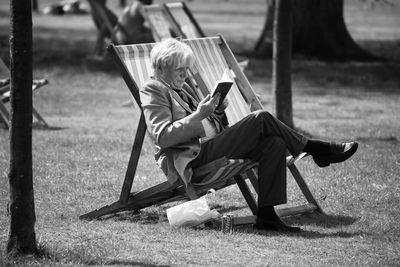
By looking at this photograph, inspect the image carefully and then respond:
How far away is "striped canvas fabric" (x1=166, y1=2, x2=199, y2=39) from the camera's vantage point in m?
12.3

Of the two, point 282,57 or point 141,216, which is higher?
point 141,216

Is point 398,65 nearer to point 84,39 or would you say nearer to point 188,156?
point 84,39

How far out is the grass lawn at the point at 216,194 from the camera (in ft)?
16.0

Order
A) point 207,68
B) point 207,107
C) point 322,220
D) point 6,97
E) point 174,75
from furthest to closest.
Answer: point 6,97
point 207,68
point 322,220
point 174,75
point 207,107

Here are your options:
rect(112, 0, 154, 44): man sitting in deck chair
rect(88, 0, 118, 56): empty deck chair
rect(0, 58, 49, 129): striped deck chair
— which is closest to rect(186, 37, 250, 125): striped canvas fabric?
rect(0, 58, 49, 129): striped deck chair

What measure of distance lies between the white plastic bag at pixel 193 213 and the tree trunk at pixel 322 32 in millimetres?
12244

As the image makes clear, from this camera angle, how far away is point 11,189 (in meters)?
4.63

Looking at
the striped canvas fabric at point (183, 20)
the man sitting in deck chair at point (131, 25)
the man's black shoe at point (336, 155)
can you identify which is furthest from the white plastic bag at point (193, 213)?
the man sitting in deck chair at point (131, 25)

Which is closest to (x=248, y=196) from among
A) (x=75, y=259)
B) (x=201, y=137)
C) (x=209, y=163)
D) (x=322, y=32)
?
(x=209, y=163)

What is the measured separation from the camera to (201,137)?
548 cm

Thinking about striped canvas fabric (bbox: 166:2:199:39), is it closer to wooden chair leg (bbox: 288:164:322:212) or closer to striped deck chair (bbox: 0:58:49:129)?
striped deck chair (bbox: 0:58:49:129)

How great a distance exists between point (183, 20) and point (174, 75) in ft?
23.5

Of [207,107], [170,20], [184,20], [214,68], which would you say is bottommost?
[184,20]

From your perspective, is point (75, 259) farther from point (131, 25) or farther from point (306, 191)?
point (131, 25)
